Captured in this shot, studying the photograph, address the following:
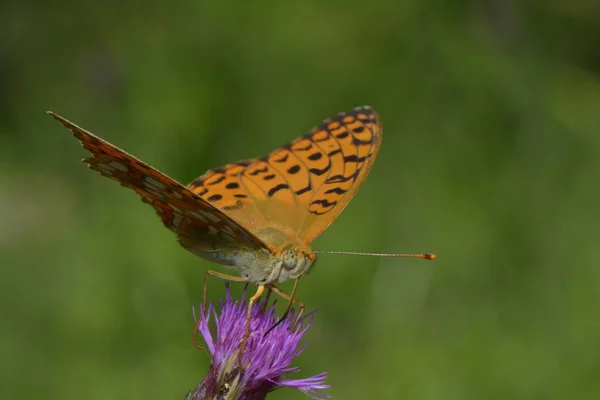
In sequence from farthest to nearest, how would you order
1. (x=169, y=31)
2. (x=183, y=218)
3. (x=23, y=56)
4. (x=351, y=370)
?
(x=23, y=56) < (x=169, y=31) < (x=351, y=370) < (x=183, y=218)

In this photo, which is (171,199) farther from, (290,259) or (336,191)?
(336,191)

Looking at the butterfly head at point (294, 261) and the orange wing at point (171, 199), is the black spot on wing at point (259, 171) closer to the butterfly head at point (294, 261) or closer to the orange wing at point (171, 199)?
the orange wing at point (171, 199)

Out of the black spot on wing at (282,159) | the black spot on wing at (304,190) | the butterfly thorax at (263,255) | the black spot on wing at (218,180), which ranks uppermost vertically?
the black spot on wing at (282,159)

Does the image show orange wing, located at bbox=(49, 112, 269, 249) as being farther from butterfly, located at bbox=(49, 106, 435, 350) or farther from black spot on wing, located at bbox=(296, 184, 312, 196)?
black spot on wing, located at bbox=(296, 184, 312, 196)

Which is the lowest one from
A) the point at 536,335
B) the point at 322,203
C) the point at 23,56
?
the point at 536,335

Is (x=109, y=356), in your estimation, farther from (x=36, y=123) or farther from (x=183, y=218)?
(x=36, y=123)

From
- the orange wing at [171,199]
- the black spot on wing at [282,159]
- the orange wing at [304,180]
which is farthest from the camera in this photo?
the black spot on wing at [282,159]

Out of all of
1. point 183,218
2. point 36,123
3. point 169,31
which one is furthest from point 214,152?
point 183,218

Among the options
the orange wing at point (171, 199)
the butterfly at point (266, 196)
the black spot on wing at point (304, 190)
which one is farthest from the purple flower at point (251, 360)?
the black spot on wing at point (304, 190)
